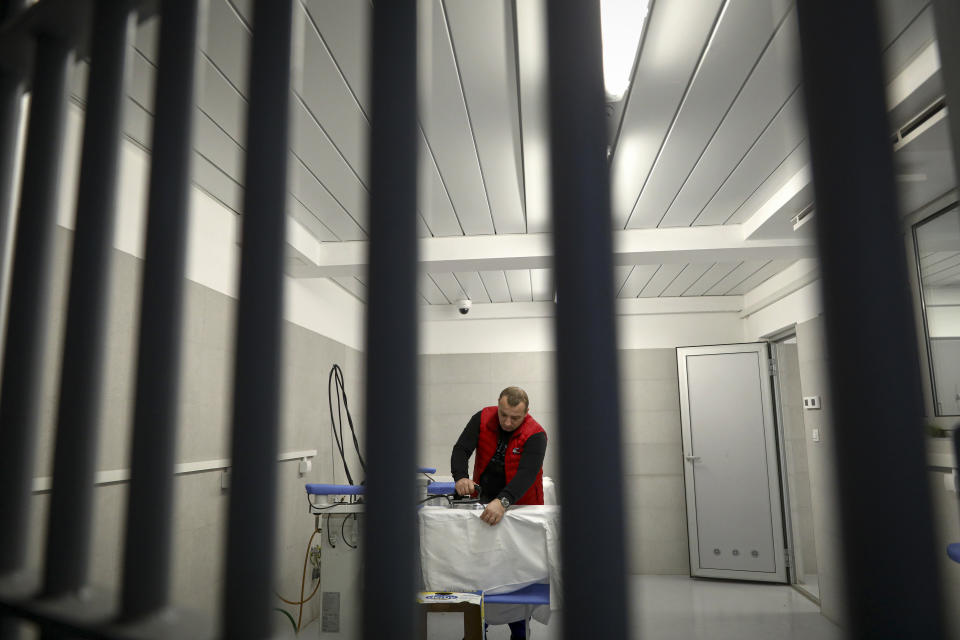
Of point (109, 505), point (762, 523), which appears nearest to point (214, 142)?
point (109, 505)

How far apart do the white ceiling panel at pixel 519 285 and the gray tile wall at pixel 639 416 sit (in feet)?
2.21

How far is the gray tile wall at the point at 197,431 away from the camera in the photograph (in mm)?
2479

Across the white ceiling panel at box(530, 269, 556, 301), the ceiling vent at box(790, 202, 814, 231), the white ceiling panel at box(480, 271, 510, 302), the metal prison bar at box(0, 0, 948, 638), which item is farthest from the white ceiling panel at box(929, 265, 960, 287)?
the metal prison bar at box(0, 0, 948, 638)

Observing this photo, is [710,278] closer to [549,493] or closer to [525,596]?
[549,493]

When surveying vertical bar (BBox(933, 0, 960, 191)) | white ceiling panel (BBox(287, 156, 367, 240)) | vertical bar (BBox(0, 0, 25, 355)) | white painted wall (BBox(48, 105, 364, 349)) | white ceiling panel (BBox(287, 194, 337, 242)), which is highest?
Result: white ceiling panel (BBox(287, 156, 367, 240))

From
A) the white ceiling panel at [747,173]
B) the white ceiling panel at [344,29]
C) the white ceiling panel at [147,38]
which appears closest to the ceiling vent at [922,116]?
the white ceiling panel at [747,173]

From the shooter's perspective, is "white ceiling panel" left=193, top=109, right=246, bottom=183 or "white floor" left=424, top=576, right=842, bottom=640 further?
"white floor" left=424, top=576, right=842, bottom=640

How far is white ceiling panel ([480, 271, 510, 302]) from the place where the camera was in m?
5.60

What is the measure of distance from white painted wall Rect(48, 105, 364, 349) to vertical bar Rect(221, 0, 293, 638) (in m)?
0.92

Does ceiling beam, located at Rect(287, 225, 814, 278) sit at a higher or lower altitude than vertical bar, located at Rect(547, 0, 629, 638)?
higher

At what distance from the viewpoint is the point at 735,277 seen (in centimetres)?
582

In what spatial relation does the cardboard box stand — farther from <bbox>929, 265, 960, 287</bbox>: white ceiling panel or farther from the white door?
the white door

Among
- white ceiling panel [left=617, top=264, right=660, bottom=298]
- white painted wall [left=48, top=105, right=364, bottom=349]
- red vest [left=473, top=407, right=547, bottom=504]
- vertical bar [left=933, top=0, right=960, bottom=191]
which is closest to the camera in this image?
vertical bar [left=933, top=0, right=960, bottom=191]

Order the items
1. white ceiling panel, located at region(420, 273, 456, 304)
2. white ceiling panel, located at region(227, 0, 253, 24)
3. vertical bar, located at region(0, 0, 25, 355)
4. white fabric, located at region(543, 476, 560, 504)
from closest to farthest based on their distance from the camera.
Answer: vertical bar, located at region(0, 0, 25, 355) → white ceiling panel, located at region(227, 0, 253, 24) → white fabric, located at region(543, 476, 560, 504) → white ceiling panel, located at region(420, 273, 456, 304)
